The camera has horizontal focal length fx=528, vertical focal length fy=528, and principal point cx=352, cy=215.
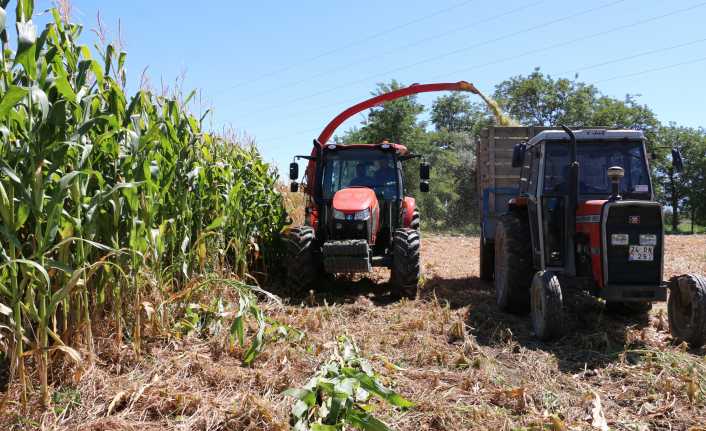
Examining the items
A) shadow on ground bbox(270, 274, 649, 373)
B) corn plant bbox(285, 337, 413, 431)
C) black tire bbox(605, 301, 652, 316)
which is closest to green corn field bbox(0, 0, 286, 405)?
corn plant bbox(285, 337, 413, 431)

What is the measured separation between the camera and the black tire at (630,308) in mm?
5410

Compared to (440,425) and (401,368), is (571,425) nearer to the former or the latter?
(440,425)

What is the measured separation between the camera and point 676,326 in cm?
439

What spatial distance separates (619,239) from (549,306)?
32.9 inches

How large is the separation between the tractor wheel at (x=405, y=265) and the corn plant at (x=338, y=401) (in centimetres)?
293

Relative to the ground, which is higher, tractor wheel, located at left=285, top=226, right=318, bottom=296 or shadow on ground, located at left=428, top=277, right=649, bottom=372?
tractor wheel, located at left=285, top=226, right=318, bottom=296

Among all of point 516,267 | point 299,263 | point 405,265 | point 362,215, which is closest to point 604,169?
point 516,267

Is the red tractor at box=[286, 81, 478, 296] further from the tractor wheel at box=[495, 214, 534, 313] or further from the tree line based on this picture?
the tree line

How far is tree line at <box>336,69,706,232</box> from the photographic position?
78.5 ft

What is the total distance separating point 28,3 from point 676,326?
506 cm

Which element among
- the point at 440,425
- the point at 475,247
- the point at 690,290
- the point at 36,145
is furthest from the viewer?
the point at 475,247

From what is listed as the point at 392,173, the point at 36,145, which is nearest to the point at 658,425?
the point at 36,145

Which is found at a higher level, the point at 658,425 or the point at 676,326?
the point at 676,326

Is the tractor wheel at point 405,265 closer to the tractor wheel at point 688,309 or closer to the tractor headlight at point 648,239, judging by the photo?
the tractor headlight at point 648,239
